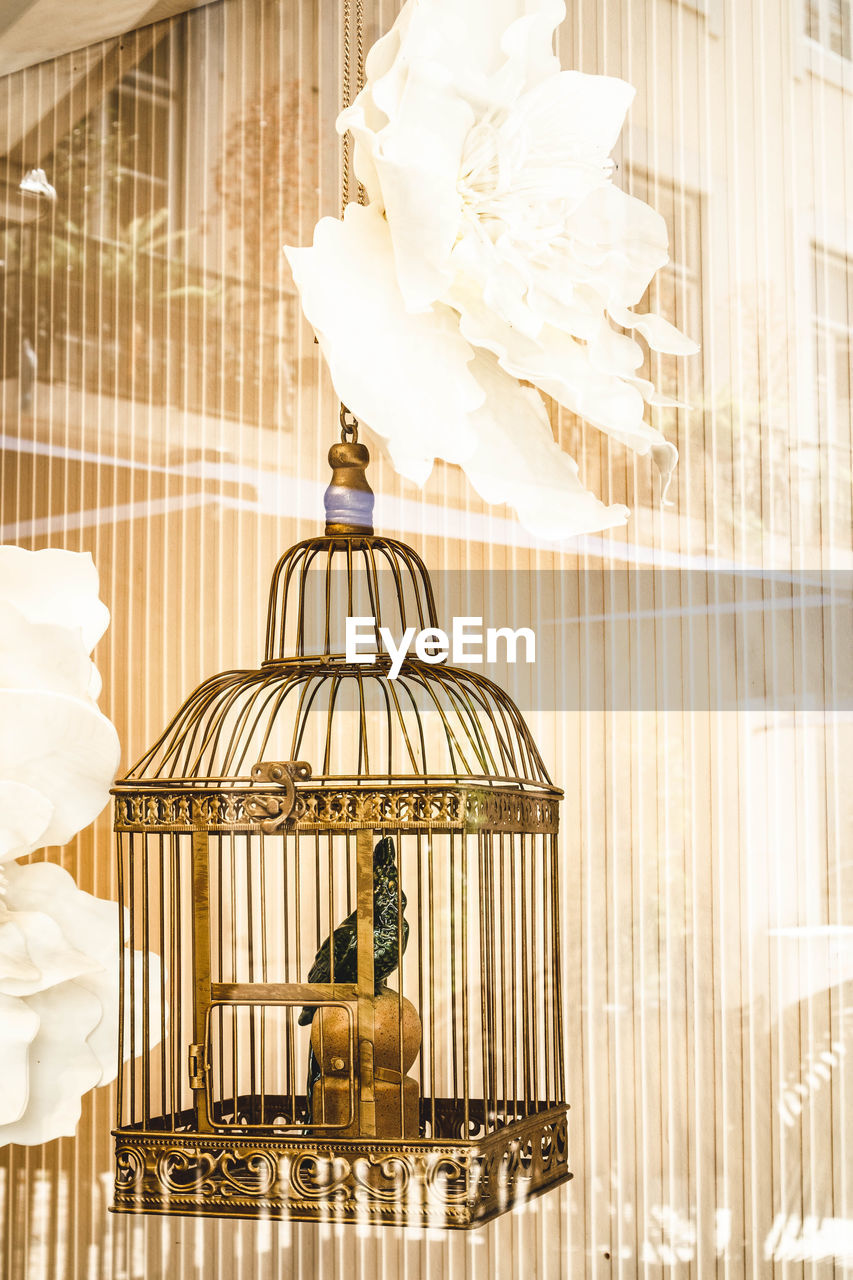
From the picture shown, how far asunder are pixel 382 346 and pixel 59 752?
0.20m

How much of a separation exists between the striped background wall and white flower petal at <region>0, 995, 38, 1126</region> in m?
0.81

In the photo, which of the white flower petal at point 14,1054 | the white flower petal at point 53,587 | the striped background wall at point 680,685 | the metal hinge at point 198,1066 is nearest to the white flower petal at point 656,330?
the white flower petal at point 53,587

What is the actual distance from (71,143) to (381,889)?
46.0 inches

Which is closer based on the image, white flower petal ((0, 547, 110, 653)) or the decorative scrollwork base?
white flower petal ((0, 547, 110, 653))

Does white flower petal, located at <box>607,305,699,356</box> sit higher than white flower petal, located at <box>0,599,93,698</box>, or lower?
higher

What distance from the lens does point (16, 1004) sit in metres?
0.45

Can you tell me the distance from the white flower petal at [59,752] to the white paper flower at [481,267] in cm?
17

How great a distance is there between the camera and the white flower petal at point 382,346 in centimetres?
36

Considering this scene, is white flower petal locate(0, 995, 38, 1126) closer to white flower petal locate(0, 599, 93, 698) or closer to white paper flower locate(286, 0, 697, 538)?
white flower petal locate(0, 599, 93, 698)

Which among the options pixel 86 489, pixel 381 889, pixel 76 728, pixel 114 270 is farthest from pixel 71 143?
pixel 76 728

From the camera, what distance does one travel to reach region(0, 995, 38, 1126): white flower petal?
0.44 metres

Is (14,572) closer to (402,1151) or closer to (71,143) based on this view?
(402,1151)

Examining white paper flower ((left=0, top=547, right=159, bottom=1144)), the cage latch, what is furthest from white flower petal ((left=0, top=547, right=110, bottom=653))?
the cage latch

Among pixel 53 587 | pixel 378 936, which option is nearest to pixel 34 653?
pixel 53 587
